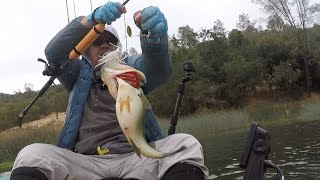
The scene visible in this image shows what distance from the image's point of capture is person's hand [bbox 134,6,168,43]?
7.87 ft

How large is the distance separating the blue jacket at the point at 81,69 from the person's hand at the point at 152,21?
196mm

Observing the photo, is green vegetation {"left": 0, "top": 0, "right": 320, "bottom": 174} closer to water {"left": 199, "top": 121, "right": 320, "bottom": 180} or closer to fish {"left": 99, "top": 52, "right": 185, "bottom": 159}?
water {"left": 199, "top": 121, "right": 320, "bottom": 180}

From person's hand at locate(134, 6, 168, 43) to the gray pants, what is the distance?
626mm

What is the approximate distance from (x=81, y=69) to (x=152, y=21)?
96 centimetres

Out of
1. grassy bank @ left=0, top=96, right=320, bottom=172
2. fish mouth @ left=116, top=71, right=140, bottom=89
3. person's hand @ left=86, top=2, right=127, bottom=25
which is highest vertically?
person's hand @ left=86, top=2, right=127, bottom=25

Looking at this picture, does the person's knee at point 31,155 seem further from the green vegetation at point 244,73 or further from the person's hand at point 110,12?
the green vegetation at point 244,73

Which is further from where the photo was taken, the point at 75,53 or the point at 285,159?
the point at 285,159

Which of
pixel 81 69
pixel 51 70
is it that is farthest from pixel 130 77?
pixel 81 69

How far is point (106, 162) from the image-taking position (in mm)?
2680

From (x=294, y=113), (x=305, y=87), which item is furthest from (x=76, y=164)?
(x=305, y=87)

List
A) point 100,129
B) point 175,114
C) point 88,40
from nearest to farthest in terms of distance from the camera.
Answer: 1. point 88,40
2. point 100,129
3. point 175,114

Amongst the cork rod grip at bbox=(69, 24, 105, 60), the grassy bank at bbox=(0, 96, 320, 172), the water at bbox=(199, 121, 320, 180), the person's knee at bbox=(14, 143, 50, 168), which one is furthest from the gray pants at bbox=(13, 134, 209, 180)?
the grassy bank at bbox=(0, 96, 320, 172)

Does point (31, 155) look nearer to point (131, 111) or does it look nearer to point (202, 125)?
point (131, 111)

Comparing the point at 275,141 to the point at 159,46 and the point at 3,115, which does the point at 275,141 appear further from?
the point at 3,115
